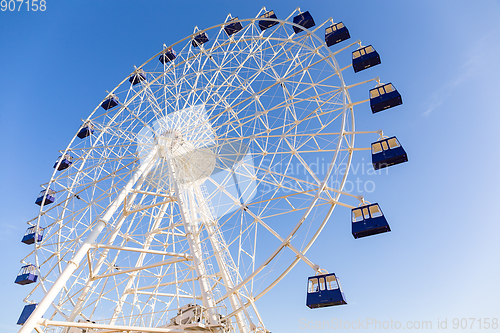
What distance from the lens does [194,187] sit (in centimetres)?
1733

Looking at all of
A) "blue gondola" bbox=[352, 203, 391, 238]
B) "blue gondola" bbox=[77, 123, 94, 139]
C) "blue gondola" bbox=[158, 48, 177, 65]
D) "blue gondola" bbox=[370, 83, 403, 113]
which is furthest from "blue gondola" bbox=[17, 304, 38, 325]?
"blue gondola" bbox=[370, 83, 403, 113]

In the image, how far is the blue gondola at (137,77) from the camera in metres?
23.2

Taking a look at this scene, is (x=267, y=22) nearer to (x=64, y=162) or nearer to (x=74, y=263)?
(x=64, y=162)

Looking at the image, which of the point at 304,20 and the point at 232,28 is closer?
the point at 304,20

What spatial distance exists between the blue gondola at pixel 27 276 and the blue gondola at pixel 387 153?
20.6 metres

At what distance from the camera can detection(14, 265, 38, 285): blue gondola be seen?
65.0ft

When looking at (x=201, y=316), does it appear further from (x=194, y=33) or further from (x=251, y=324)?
(x=194, y=33)

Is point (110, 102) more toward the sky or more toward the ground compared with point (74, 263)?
more toward the sky

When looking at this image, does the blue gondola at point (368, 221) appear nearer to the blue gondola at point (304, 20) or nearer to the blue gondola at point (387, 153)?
the blue gondola at point (387, 153)

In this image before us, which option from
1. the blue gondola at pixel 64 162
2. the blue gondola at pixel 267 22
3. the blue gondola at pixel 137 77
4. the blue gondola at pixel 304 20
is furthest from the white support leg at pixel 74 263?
the blue gondola at pixel 304 20

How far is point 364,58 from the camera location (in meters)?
16.1

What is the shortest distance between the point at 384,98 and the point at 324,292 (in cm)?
900

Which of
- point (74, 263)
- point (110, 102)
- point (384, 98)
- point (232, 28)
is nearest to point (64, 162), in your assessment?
point (110, 102)

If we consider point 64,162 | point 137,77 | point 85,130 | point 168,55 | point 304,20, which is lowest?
point 64,162
